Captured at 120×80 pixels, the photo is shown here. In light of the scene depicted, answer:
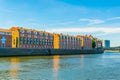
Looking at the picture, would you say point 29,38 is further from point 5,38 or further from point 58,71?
point 58,71

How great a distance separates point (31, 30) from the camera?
152250 millimetres

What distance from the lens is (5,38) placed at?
423 ft

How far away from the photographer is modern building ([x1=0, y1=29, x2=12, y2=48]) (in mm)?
125938

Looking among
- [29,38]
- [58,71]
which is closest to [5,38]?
[29,38]

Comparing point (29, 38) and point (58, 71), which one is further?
point (29, 38)

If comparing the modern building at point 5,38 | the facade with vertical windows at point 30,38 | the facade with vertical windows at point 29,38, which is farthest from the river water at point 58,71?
the facade with vertical windows at point 30,38

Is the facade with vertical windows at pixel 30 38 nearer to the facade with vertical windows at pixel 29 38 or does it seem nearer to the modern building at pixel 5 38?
the facade with vertical windows at pixel 29 38

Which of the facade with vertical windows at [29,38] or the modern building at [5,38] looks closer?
the modern building at [5,38]

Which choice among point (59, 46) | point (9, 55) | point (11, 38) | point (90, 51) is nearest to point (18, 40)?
point (11, 38)

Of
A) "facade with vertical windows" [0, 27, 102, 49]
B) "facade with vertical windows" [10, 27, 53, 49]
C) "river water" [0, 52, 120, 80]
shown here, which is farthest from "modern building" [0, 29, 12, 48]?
"river water" [0, 52, 120, 80]

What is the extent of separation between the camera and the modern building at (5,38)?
12594 centimetres

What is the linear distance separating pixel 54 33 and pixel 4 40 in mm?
60226

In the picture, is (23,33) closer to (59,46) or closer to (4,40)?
(4,40)

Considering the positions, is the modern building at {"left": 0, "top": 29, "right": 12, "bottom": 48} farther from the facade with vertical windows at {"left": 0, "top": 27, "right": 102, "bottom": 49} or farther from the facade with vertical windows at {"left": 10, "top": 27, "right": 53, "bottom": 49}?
the facade with vertical windows at {"left": 10, "top": 27, "right": 53, "bottom": 49}
